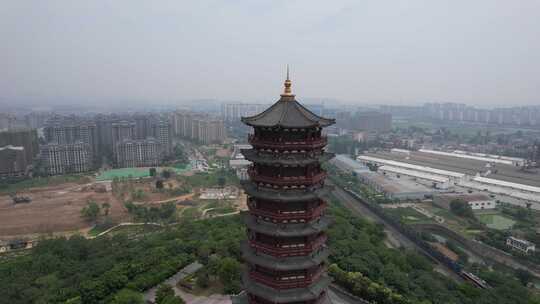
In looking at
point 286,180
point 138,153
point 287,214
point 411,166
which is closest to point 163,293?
point 287,214

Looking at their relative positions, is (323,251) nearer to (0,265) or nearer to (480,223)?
(0,265)

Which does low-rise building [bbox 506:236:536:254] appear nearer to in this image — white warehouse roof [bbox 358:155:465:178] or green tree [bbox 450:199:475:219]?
green tree [bbox 450:199:475:219]

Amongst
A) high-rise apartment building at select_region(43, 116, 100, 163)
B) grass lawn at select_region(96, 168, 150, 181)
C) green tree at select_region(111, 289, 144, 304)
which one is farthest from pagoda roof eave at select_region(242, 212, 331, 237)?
high-rise apartment building at select_region(43, 116, 100, 163)

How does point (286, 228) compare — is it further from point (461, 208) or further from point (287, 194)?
point (461, 208)

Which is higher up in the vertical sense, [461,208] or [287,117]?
[287,117]

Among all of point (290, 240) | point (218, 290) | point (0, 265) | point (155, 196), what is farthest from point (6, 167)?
point (290, 240)

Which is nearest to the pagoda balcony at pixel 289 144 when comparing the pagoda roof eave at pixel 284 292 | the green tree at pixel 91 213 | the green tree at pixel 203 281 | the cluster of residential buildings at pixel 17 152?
the pagoda roof eave at pixel 284 292
